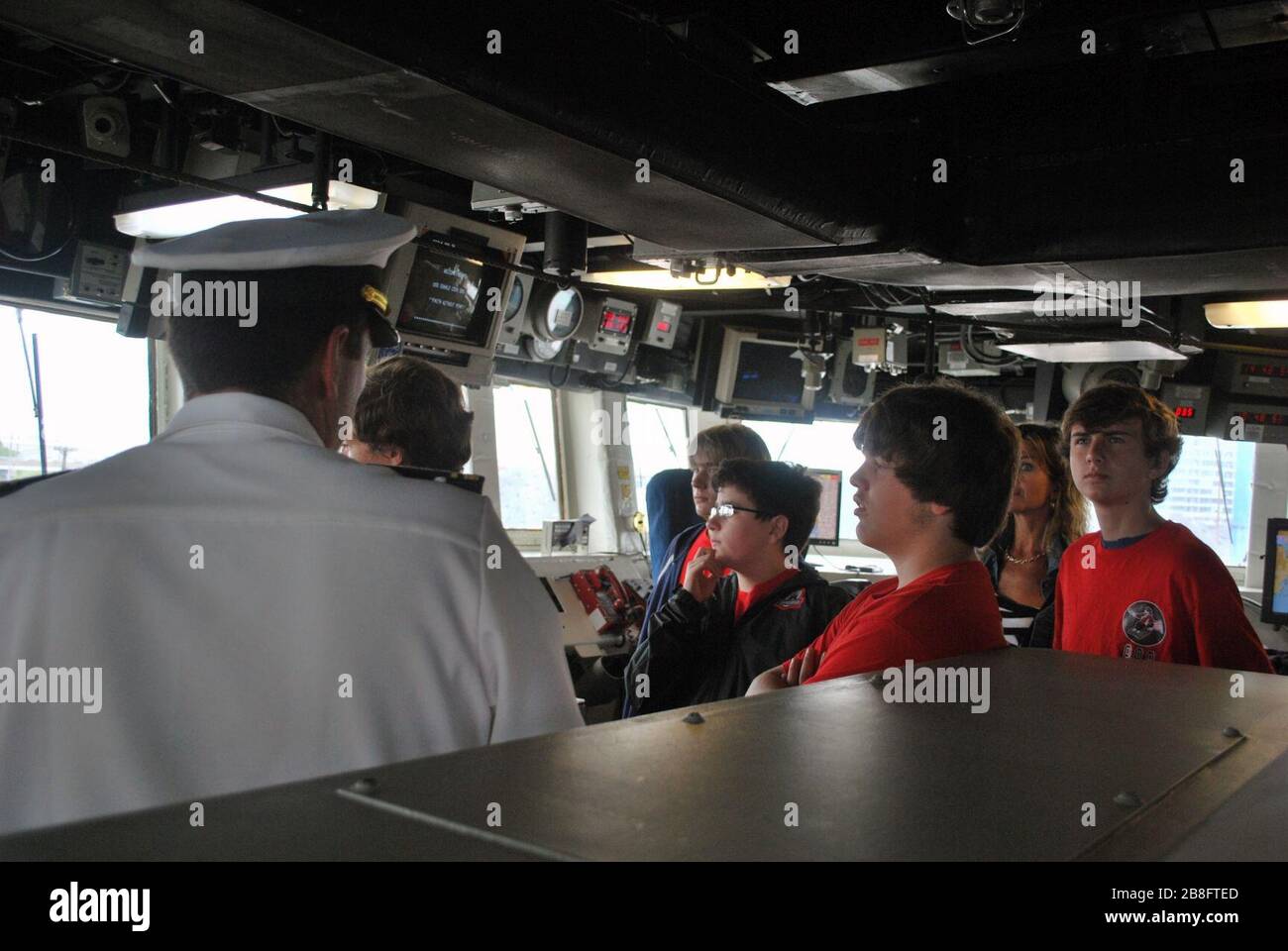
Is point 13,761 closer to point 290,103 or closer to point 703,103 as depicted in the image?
point 290,103

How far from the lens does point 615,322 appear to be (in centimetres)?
701

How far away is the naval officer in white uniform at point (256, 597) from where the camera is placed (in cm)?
108

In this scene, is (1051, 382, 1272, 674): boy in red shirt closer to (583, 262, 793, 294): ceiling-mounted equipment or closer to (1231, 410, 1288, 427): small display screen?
(583, 262, 793, 294): ceiling-mounted equipment

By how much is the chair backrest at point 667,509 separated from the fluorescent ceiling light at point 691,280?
0.75 metres

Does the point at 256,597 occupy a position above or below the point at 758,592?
above

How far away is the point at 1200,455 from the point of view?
9.19 metres

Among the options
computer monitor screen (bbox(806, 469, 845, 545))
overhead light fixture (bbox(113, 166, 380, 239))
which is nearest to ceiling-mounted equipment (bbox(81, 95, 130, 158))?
overhead light fixture (bbox(113, 166, 380, 239))

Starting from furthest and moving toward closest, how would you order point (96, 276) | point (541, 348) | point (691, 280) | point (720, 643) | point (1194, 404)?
point (1194, 404), point (541, 348), point (691, 280), point (96, 276), point (720, 643)

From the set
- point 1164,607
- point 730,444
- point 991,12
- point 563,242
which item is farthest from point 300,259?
point 563,242

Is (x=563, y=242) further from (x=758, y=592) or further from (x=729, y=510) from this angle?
(x=758, y=592)

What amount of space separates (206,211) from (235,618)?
333 centimetres

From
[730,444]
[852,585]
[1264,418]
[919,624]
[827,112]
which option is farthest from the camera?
[1264,418]

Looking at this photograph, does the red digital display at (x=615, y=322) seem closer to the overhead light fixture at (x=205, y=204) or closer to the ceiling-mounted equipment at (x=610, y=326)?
the ceiling-mounted equipment at (x=610, y=326)
